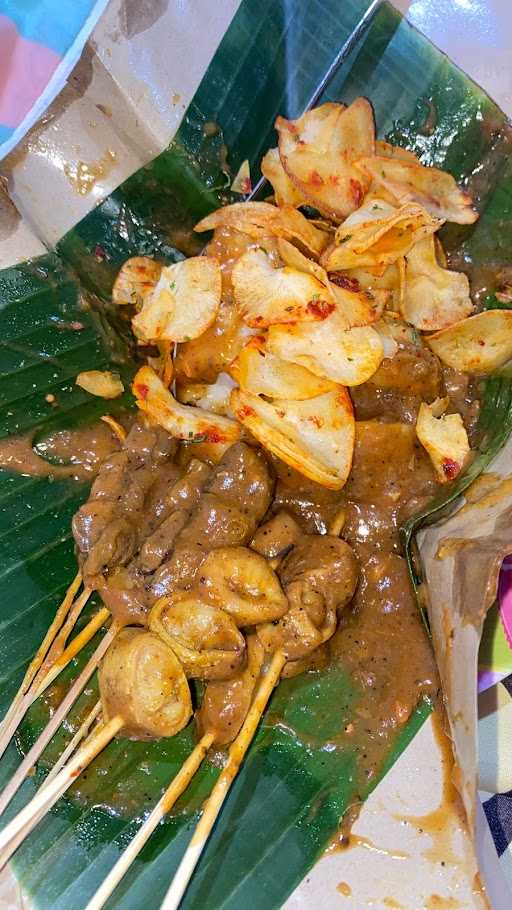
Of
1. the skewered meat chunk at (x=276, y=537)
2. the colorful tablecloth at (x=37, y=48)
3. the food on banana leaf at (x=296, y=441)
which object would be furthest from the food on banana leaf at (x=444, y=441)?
the colorful tablecloth at (x=37, y=48)

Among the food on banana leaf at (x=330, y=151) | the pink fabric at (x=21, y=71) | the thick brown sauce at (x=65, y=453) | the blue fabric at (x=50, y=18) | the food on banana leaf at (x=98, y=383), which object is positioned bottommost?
the thick brown sauce at (x=65, y=453)

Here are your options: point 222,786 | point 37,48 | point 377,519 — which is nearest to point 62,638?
point 222,786

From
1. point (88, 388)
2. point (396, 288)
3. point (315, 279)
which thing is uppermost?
point (396, 288)

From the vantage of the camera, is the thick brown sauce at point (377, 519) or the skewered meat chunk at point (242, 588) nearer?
the skewered meat chunk at point (242, 588)

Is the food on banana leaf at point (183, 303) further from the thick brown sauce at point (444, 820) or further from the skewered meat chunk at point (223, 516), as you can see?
the thick brown sauce at point (444, 820)

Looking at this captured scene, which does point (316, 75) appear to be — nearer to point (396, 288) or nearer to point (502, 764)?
point (396, 288)

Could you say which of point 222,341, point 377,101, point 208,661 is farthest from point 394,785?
point 377,101

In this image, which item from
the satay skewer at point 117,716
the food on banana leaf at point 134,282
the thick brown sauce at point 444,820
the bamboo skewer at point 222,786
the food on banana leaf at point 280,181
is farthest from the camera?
the food on banana leaf at point 134,282

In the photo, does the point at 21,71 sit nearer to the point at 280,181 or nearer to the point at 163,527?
the point at 280,181
